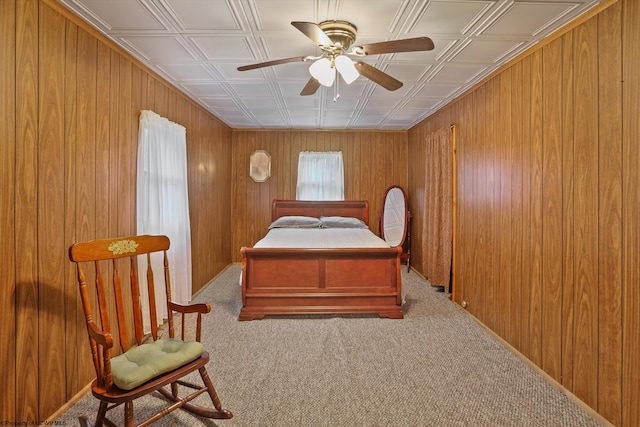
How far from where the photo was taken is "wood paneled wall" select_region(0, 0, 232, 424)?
1.57 m

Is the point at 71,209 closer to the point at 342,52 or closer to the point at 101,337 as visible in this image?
the point at 101,337

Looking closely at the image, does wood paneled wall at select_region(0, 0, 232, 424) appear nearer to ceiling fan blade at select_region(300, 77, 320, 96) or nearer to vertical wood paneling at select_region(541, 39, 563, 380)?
ceiling fan blade at select_region(300, 77, 320, 96)

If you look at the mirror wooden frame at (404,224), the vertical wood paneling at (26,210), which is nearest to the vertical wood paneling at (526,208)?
the mirror wooden frame at (404,224)

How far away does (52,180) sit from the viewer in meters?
1.83

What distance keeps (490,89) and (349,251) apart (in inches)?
78.2

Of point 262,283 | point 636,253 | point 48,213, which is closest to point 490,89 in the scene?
point 636,253

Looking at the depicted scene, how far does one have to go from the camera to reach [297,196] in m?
5.68

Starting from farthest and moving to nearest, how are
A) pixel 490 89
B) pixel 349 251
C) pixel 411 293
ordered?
pixel 411 293, pixel 349 251, pixel 490 89

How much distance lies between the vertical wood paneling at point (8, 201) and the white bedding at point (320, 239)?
6.71 ft

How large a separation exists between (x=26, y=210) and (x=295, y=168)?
428 cm

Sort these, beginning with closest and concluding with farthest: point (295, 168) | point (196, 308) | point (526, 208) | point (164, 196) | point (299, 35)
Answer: point (196, 308)
point (299, 35)
point (526, 208)
point (164, 196)
point (295, 168)

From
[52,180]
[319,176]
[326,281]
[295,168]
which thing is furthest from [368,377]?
[295,168]

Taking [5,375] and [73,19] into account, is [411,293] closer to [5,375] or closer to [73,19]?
[5,375]

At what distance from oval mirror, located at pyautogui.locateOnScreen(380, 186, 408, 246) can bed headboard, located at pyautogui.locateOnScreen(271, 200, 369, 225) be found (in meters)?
0.34
